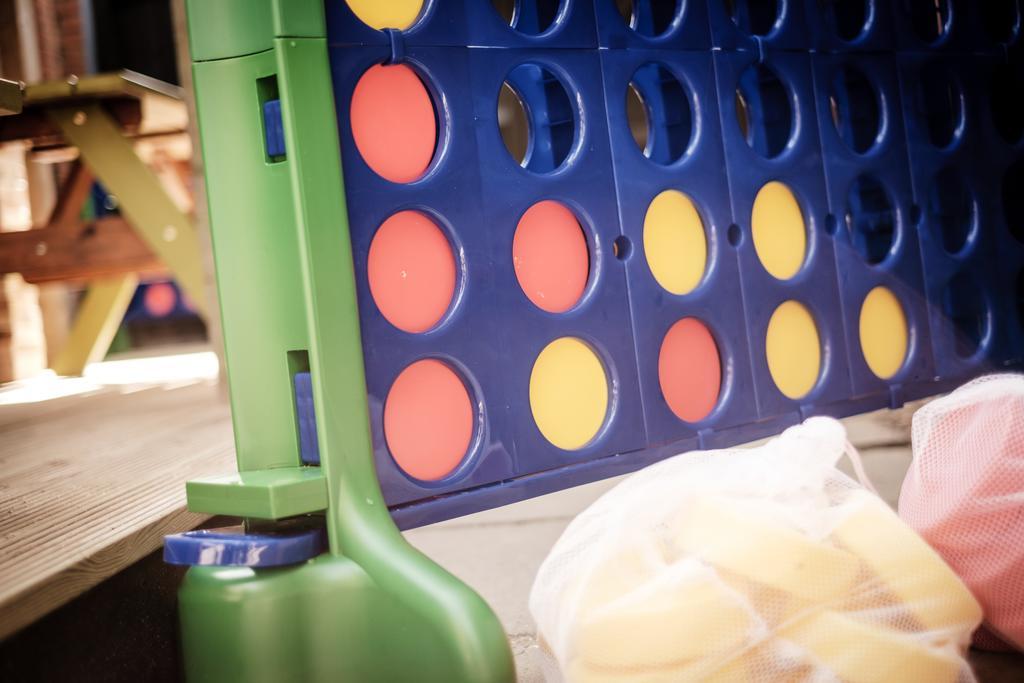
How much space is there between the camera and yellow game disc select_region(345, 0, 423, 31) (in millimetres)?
905

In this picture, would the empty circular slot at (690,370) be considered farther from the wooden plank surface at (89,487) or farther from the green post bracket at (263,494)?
the wooden plank surface at (89,487)

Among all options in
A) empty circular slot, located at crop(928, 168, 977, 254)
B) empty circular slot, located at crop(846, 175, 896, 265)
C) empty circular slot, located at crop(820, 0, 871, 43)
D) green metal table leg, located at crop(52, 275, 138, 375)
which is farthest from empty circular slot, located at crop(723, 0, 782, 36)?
green metal table leg, located at crop(52, 275, 138, 375)

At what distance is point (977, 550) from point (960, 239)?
76 cm

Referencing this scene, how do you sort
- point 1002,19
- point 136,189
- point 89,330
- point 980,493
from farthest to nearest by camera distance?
1. point 89,330
2. point 136,189
3. point 1002,19
4. point 980,493

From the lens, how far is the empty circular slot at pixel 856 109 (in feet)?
4.49

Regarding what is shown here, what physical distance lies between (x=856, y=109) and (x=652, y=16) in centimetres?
41

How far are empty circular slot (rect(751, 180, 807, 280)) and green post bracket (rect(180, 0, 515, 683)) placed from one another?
63 cm

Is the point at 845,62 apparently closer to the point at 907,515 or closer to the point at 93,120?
the point at 907,515

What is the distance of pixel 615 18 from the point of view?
108 cm

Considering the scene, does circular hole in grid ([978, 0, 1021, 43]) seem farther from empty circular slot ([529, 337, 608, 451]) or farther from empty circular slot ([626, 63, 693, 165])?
empty circular slot ([529, 337, 608, 451])

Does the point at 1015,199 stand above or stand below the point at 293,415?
above

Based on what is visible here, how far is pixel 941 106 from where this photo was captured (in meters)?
1.46

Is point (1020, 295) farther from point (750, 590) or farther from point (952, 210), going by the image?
point (750, 590)

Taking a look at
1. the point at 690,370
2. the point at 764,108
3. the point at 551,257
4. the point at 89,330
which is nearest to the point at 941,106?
the point at 764,108
